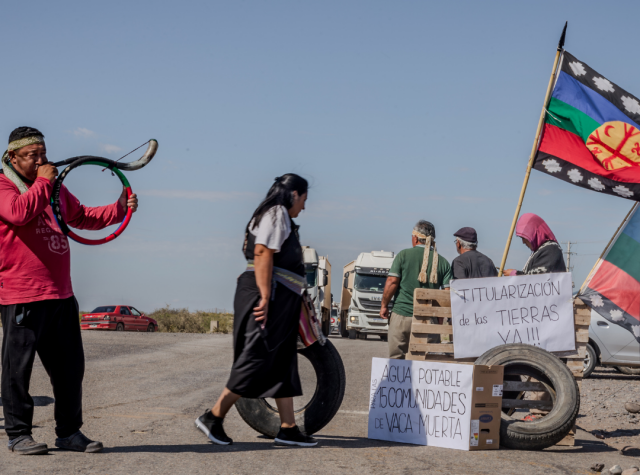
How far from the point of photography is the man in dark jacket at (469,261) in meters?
7.10

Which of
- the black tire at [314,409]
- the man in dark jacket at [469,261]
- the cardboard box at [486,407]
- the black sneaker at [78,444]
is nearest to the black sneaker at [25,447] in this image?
the black sneaker at [78,444]

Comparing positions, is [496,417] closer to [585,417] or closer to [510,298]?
[510,298]

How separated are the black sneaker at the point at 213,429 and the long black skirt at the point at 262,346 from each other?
12.6 inches

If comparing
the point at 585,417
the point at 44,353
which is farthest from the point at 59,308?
the point at 585,417

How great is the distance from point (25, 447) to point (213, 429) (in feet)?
4.13

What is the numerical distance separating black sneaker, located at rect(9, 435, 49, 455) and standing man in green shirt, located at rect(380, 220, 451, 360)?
3.43m

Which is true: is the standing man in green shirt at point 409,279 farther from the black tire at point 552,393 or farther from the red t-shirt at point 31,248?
the red t-shirt at point 31,248

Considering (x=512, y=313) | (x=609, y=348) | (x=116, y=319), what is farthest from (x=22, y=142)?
(x=116, y=319)

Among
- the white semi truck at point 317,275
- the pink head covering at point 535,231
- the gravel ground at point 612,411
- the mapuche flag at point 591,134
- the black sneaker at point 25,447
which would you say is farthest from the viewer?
the white semi truck at point 317,275

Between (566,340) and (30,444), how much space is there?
4371 mm

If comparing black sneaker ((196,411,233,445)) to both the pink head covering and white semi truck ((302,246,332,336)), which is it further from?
white semi truck ((302,246,332,336))

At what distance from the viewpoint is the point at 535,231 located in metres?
6.85

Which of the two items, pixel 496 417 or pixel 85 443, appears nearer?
pixel 85 443

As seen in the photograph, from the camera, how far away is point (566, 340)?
6.16 meters
